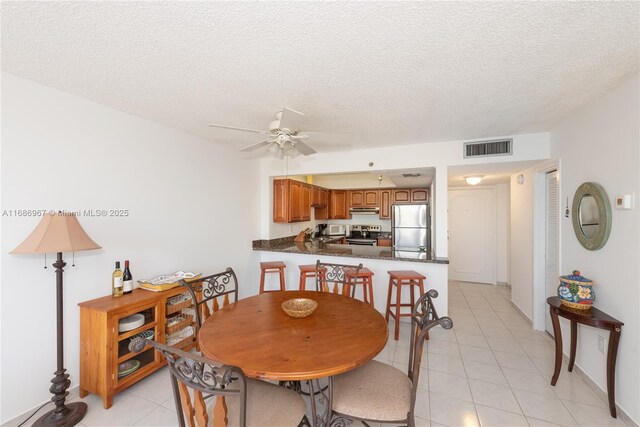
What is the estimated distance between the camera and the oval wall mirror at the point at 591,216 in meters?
1.95

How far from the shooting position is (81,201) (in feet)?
6.91

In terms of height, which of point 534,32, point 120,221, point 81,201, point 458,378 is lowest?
point 458,378

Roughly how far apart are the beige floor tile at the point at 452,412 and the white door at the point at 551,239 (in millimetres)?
1966

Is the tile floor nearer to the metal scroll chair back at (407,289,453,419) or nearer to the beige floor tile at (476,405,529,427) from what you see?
the beige floor tile at (476,405,529,427)

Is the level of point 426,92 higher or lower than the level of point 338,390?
higher

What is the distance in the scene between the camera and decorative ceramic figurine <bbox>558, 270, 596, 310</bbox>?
200 cm

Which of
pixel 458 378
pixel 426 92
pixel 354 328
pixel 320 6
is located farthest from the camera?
pixel 458 378

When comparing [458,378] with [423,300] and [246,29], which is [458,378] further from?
[246,29]

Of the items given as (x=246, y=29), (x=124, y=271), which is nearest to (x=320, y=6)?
(x=246, y=29)

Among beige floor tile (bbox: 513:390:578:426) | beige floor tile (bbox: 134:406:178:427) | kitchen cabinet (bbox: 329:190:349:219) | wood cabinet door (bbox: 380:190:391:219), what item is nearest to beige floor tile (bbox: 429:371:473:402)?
beige floor tile (bbox: 513:390:578:426)

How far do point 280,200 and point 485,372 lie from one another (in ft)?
11.1

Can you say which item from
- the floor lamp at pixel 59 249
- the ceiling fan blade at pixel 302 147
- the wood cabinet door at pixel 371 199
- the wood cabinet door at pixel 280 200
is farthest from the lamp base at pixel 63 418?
the wood cabinet door at pixel 371 199

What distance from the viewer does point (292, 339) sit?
146 cm

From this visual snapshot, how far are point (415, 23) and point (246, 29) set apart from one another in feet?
2.77
